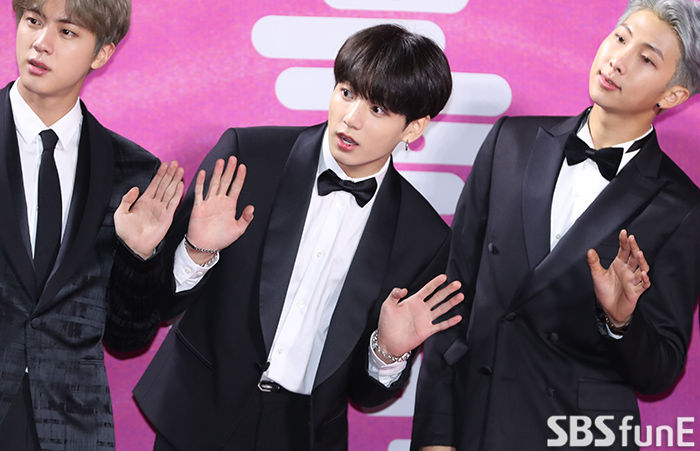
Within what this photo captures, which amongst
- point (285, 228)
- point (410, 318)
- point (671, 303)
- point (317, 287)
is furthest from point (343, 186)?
point (671, 303)

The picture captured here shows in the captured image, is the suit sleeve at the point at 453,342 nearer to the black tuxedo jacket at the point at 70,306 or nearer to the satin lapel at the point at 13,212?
the black tuxedo jacket at the point at 70,306

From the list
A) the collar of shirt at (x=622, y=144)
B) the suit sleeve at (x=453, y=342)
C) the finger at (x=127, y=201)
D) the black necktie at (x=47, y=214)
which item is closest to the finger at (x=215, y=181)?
the finger at (x=127, y=201)

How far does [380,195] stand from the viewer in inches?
122

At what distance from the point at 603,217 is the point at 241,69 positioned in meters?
1.44

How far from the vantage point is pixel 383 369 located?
3.01 m

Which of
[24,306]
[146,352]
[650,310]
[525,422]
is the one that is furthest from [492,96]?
[24,306]

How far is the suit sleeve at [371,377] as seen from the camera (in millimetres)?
3045

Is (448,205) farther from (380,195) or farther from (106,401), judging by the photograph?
(106,401)

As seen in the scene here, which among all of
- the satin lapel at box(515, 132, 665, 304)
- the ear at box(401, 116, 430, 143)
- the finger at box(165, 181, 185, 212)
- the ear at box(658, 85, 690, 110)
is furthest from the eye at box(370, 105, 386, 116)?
the ear at box(658, 85, 690, 110)

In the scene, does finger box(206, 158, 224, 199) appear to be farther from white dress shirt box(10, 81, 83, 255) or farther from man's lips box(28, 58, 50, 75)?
man's lips box(28, 58, 50, 75)

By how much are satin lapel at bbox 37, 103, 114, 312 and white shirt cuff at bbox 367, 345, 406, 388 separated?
A: 3.14 feet

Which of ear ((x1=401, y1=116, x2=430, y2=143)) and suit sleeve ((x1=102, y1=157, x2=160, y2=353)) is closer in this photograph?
suit sleeve ((x1=102, y1=157, x2=160, y2=353))

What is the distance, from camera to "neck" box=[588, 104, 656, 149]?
3.29 metres

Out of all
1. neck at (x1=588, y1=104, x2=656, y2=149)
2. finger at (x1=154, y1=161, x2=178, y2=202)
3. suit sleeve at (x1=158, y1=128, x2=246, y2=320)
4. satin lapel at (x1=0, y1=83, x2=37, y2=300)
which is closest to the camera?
satin lapel at (x1=0, y1=83, x2=37, y2=300)
